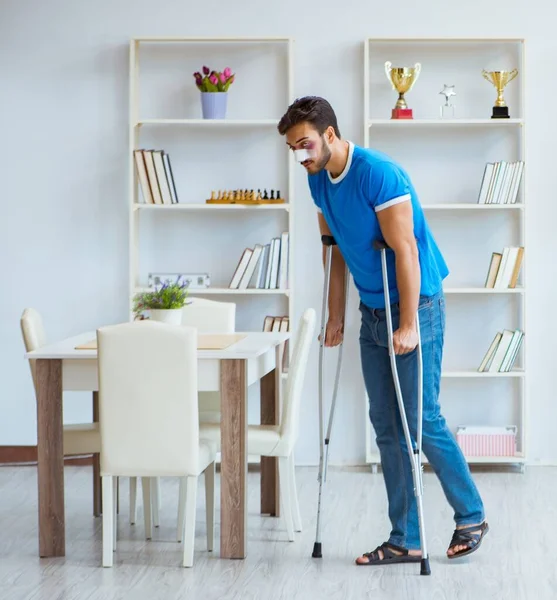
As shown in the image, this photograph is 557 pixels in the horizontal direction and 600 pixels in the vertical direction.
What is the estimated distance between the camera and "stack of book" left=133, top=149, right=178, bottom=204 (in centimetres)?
516

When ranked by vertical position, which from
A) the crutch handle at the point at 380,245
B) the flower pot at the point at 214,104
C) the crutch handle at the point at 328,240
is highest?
the flower pot at the point at 214,104

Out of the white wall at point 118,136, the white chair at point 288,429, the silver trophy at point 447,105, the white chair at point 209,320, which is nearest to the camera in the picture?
the white chair at point 288,429

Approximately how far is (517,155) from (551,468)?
166cm

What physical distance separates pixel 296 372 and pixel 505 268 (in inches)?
72.9

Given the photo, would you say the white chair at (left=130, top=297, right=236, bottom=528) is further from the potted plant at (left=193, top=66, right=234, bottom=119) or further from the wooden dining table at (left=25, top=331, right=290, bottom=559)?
the potted plant at (left=193, top=66, right=234, bottom=119)

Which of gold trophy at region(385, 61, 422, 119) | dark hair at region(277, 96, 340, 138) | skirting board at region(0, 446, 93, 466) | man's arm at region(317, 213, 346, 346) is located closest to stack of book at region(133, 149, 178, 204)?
gold trophy at region(385, 61, 422, 119)

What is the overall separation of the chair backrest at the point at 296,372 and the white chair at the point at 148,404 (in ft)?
1.48

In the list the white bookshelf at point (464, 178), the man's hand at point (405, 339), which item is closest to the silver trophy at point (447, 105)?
the white bookshelf at point (464, 178)

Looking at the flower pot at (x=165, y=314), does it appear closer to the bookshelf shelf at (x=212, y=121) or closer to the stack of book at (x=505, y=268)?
the bookshelf shelf at (x=212, y=121)

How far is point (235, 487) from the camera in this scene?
11.7 feet

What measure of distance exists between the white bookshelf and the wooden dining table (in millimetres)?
1826

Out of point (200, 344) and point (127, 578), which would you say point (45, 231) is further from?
point (127, 578)

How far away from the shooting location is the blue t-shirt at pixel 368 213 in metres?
3.26

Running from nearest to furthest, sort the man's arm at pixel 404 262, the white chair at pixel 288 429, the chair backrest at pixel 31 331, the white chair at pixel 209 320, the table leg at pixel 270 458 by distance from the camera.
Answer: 1. the man's arm at pixel 404 262
2. the white chair at pixel 288 429
3. the chair backrest at pixel 31 331
4. the table leg at pixel 270 458
5. the white chair at pixel 209 320
